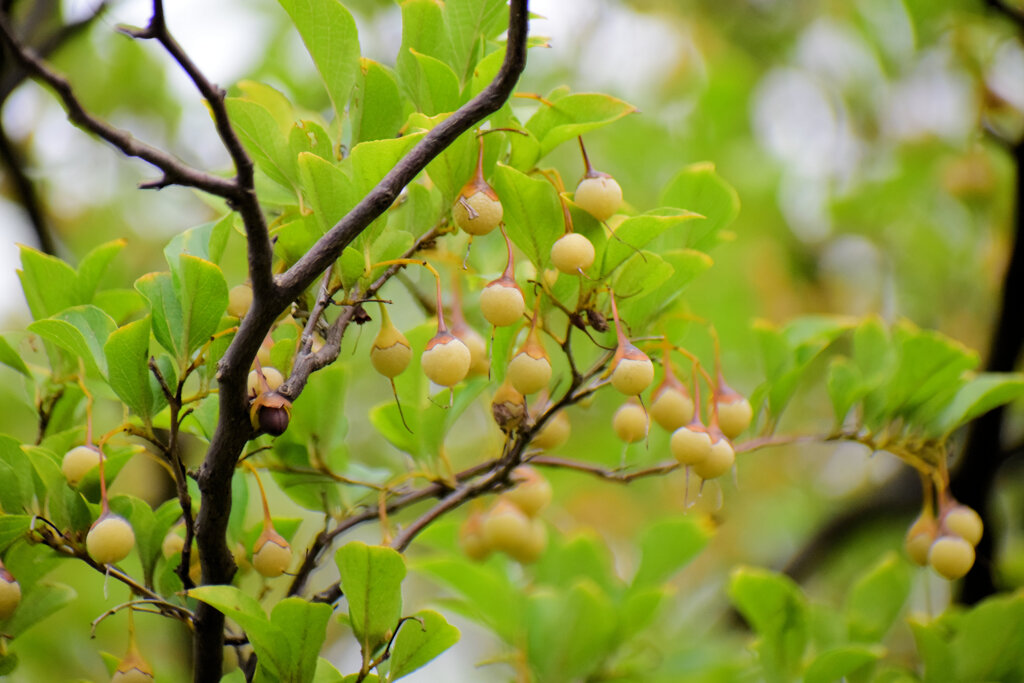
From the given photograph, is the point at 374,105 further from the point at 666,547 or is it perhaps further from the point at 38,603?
the point at 666,547

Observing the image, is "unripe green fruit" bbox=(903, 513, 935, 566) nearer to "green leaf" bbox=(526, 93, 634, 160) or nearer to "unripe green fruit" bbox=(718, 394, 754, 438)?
"unripe green fruit" bbox=(718, 394, 754, 438)

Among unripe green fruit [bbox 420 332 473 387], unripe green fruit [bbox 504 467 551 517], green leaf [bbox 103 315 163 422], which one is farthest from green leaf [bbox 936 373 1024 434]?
green leaf [bbox 103 315 163 422]

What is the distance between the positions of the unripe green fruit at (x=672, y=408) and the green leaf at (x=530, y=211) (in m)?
0.19

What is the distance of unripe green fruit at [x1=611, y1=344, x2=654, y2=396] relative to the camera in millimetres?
662

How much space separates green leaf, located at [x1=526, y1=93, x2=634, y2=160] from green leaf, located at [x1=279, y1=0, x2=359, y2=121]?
147 mm

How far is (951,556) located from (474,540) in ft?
1.61

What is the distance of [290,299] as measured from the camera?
0.55 meters

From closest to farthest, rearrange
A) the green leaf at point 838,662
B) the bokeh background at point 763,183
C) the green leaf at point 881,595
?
1. the green leaf at point 838,662
2. the green leaf at point 881,595
3. the bokeh background at point 763,183

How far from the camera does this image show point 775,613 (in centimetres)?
95

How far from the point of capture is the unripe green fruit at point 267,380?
2.05 feet

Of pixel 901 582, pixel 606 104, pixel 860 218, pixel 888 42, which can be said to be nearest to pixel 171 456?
pixel 606 104

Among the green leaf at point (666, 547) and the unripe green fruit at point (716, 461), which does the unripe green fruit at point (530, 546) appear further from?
the unripe green fruit at point (716, 461)

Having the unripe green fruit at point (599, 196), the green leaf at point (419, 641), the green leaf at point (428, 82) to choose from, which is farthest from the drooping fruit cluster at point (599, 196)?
the green leaf at point (419, 641)

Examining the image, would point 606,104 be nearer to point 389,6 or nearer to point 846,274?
point 389,6
